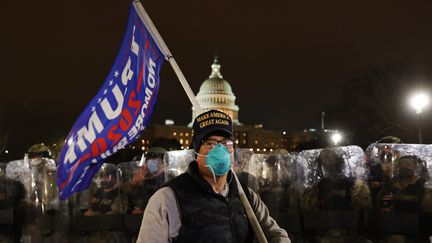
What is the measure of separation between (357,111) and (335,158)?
24717 mm

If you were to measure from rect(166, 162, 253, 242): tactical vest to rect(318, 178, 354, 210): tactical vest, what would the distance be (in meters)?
3.63

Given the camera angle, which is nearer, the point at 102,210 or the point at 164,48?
the point at 164,48

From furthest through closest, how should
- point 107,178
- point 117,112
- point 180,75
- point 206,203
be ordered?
point 107,178 < point 117,112 < point 180,75 < point 206,203

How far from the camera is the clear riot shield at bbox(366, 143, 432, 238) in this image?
552 centimetres

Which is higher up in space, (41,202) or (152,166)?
(152,166)

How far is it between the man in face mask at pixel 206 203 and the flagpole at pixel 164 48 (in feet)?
1.59

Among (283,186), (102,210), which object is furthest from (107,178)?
(283,186)

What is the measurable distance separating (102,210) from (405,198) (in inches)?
193

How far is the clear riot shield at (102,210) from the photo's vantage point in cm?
839

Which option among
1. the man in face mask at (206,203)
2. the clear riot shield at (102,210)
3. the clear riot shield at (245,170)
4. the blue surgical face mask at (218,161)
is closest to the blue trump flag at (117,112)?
the man in face mask at (206,203)

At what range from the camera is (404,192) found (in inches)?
227

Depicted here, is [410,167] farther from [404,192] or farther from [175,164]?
[175,164]

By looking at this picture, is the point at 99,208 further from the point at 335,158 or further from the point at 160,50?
the point at 160,50

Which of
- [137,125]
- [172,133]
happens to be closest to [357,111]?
[137,125]
